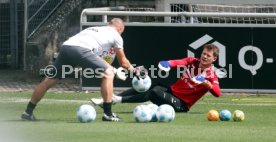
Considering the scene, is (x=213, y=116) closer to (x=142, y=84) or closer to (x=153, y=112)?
(x=153, y=112)

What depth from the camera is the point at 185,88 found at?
53.2 feet

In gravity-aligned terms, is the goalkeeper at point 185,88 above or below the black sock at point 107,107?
above

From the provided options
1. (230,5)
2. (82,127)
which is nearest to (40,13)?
(230,5)

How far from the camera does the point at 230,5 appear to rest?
25.4m

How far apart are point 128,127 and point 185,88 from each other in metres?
2.96

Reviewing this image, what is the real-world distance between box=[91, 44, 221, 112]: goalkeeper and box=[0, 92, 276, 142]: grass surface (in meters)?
0.26

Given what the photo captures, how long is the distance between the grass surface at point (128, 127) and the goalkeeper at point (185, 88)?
259 mm

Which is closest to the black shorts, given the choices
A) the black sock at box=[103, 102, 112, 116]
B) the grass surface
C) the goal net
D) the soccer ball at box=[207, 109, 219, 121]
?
the grass surface

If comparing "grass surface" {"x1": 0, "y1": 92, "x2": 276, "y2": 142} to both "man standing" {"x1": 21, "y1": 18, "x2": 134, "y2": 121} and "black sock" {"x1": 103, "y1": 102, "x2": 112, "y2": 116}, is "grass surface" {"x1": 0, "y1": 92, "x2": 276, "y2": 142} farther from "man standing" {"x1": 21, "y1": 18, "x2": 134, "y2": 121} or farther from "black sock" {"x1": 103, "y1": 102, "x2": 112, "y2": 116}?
"man standing" {"x1": 21, "y1": 18, "x2": 134, "y2": 121}

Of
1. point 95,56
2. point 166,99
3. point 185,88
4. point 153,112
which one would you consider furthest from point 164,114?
point 185,88

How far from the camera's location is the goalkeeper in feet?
52.4

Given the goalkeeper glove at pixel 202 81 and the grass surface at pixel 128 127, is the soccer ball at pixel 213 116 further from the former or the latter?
the goalkeeper glove at pixel 202 81

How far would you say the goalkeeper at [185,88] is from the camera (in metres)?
16.0

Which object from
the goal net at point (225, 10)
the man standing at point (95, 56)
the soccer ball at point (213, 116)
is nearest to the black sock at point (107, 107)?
the man standing at point (95, 56)
